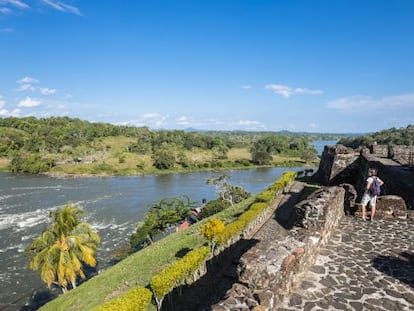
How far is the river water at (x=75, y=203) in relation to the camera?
80.7 ft

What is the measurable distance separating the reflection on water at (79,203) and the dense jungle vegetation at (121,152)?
8453 millimetres

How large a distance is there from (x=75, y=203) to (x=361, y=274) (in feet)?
153

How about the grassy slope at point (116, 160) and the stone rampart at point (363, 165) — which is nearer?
the stone rampart at point (363, 165)

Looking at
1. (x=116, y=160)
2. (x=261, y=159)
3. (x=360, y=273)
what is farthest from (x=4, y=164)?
(x=360, y=273)

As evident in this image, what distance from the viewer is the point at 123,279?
57.6 ft

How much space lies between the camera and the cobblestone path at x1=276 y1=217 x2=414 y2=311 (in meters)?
6.15

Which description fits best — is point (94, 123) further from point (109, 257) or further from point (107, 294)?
point (107, 294)

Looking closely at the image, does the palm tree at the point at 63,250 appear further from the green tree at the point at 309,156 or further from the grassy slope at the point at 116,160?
the green tree at the point at 309,156

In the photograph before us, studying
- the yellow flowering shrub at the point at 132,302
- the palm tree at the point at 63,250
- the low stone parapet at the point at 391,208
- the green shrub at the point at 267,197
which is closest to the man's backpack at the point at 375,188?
the low stone parapet at the point at 391,208

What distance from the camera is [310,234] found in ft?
26.0

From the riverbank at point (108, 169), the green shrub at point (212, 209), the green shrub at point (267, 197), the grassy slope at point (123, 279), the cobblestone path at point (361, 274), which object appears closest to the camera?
the cobblestone path at point (361, 274)

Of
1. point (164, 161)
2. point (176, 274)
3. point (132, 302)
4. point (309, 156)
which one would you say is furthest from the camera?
point (309, 156)

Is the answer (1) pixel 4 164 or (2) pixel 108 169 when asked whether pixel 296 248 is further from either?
(1) pixel 4 164

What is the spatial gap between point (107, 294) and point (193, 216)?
845 inches
